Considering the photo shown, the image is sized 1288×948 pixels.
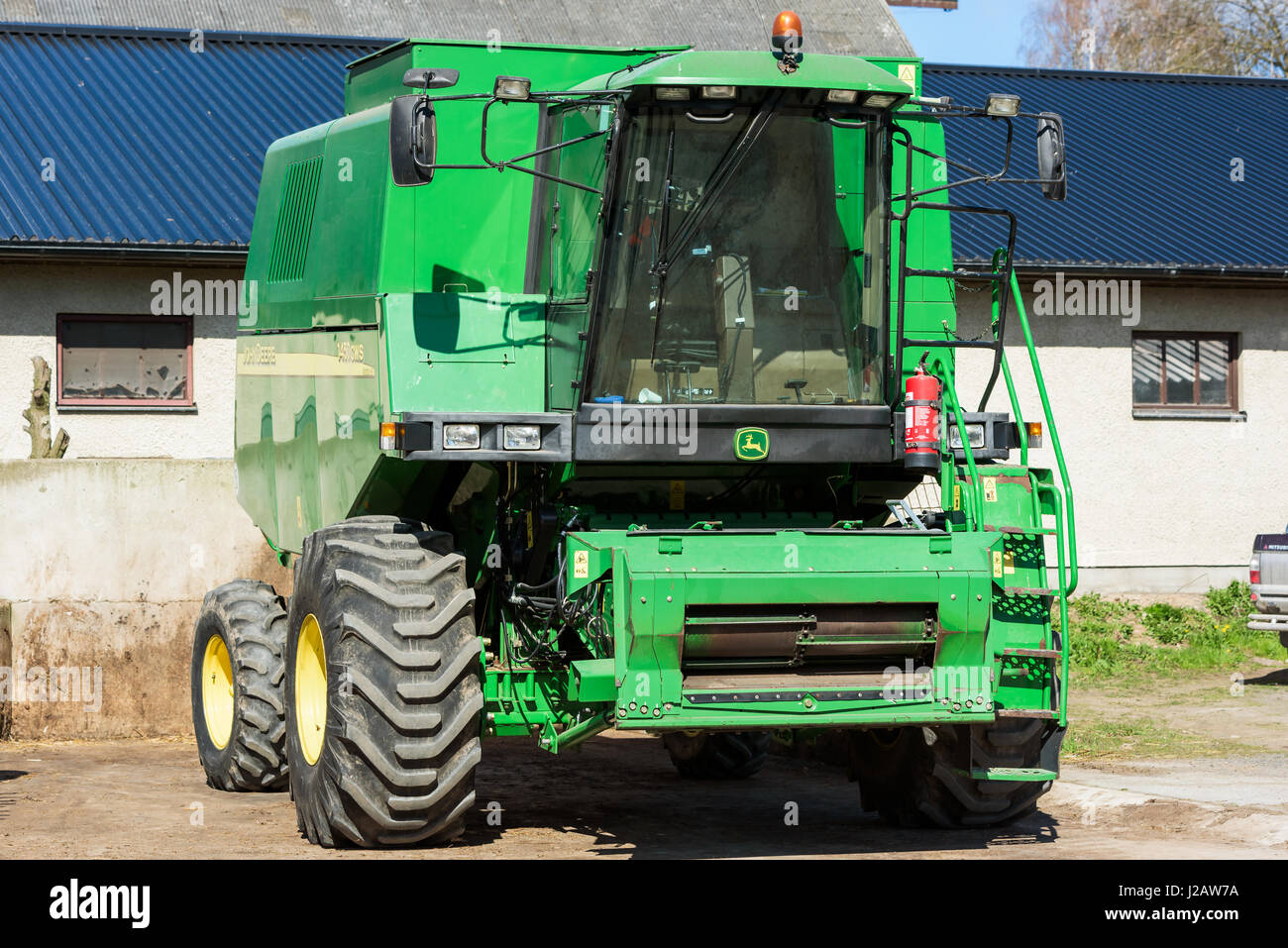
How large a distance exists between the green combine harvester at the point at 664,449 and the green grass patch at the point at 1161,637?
7743mm

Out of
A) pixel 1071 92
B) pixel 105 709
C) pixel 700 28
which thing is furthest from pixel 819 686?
pixel 700 28

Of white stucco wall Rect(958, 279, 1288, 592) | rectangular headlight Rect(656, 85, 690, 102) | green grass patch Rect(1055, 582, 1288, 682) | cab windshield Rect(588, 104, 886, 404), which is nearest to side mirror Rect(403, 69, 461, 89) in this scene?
cab windshield Rect(588, 104, 886, 404)

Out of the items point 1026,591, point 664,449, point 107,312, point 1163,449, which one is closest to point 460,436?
point 664,449

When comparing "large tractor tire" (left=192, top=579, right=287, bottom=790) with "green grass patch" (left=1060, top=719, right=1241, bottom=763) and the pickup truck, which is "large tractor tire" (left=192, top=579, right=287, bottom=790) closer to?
"green grass patch" (left=1060, top=719, right=1241, bottom=763)

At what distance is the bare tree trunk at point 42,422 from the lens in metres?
14.3

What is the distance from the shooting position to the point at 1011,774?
8.23 meters

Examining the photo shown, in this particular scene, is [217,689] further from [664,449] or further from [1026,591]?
[1026,591]

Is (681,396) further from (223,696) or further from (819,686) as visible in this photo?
(223,696)

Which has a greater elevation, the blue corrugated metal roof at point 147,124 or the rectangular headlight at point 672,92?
the blue corrugated metal roof at point 147,124

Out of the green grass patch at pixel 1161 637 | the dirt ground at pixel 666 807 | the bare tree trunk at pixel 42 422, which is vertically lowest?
the dirt ground at pixel 666 807

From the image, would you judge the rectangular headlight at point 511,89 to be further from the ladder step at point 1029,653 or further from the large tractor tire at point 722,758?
the large tractor tire at point 722,758

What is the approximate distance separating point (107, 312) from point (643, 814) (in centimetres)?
977

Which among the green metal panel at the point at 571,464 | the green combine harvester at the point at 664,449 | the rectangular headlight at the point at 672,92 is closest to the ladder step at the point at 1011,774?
the green combine harvester at the point at 664,449

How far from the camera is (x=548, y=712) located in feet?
28.6
